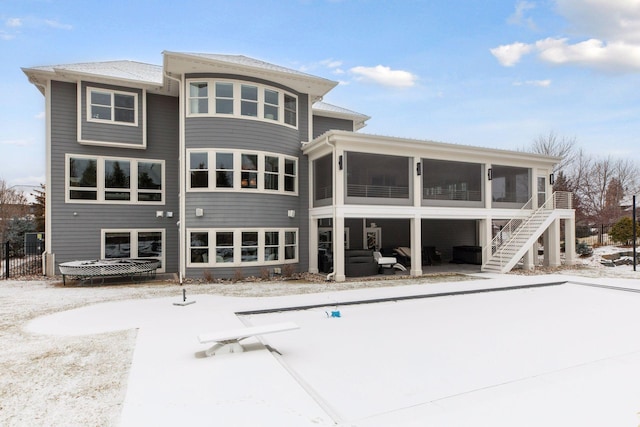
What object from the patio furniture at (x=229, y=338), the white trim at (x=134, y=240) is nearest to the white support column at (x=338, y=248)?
the white trim at (x=134, y=240)

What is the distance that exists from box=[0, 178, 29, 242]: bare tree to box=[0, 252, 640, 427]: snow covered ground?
66.0ft

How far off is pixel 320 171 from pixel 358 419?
13.3 metres

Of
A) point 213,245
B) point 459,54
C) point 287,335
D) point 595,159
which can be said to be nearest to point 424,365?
point 287,335

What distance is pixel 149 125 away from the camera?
1528 cm

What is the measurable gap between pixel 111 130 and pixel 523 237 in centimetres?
1832

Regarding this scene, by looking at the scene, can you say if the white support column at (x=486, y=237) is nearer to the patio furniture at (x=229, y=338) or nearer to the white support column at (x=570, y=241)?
the white support column at (x=570, y=241)

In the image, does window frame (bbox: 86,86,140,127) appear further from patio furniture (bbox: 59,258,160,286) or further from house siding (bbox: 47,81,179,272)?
patio furniture (bbox: 59,258,160,286)

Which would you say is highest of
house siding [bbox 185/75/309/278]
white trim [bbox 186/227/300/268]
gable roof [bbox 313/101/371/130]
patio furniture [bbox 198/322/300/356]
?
gable roof [bbox 313/101/371/130]

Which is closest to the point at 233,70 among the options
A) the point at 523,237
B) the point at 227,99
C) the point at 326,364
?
the point at 227,99

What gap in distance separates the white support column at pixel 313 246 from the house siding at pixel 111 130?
7798 mm

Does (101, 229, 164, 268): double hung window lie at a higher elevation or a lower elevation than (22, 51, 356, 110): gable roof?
lower

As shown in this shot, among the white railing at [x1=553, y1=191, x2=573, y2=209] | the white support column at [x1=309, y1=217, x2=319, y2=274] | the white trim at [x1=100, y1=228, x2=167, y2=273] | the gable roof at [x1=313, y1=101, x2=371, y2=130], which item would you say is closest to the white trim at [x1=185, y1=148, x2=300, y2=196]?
the white support column at [x1=309, y1=217, x2=319, y2=274]

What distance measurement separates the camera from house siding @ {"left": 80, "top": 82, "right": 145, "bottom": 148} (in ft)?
46.0

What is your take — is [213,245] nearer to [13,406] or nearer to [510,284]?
[13,406]
